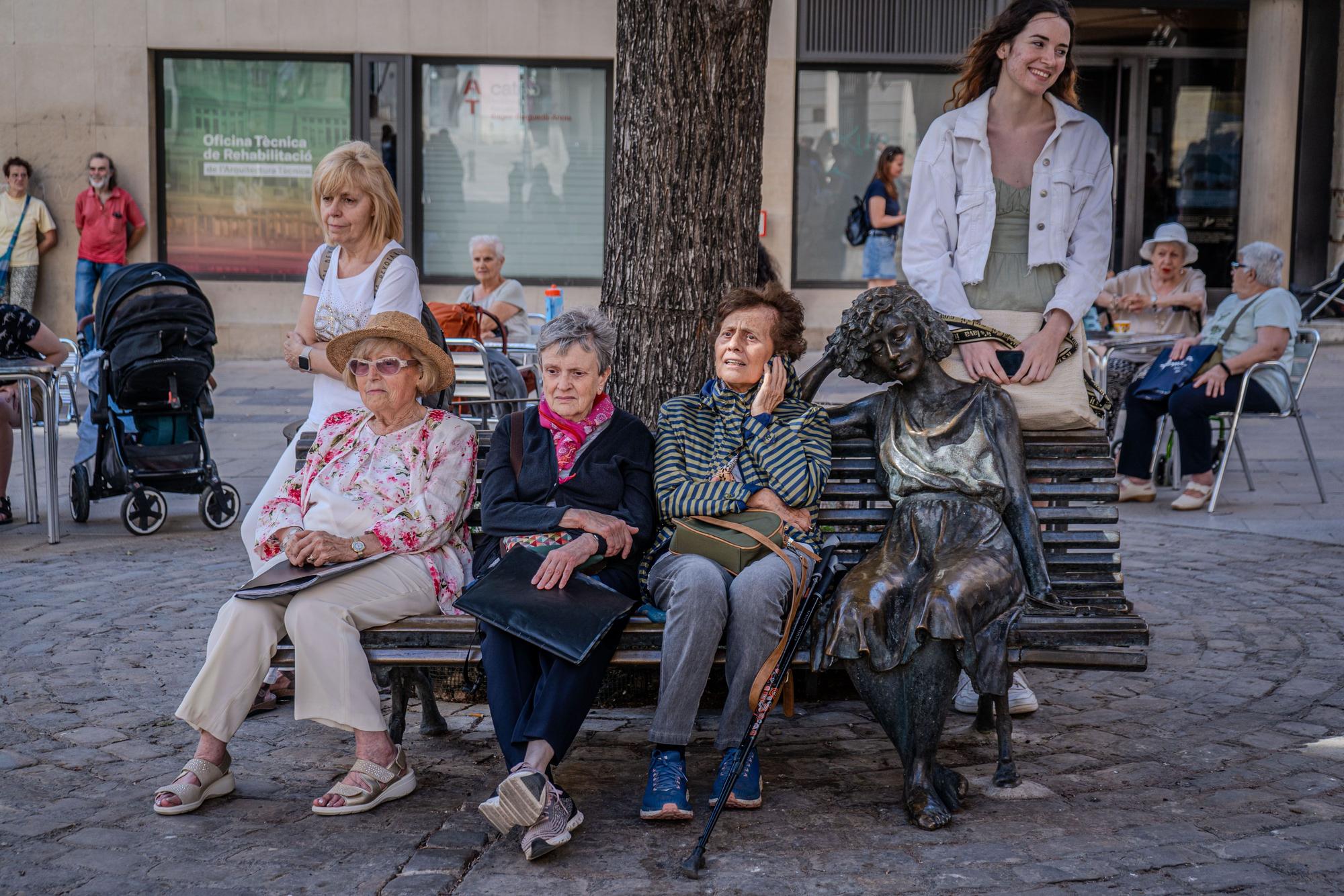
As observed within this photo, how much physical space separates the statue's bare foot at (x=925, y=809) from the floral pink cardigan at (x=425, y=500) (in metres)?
→ 1.44

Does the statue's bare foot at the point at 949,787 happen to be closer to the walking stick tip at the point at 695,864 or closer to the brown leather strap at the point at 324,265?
the walking stick tip at the point at 695,864

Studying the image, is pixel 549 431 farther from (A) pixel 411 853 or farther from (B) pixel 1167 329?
(B) pixel 1167 329

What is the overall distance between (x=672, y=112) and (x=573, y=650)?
2188mm

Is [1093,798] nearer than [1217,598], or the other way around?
[1093,798]

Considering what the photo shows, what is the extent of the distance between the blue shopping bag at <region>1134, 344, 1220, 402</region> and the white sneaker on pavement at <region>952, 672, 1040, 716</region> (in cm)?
424

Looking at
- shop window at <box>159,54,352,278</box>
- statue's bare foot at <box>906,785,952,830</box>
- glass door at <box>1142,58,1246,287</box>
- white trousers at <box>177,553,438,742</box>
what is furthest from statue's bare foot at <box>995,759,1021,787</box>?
glass door at <box>1142,58,1246,287</box>

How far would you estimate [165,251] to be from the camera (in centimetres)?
1639

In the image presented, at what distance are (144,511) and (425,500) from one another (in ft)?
13.8

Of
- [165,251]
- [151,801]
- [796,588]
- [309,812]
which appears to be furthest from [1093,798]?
[165,251]

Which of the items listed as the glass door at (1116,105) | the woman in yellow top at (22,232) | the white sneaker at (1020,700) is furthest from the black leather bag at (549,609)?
the glass door at (1116,105)

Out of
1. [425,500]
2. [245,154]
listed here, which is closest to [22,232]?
[245,154]

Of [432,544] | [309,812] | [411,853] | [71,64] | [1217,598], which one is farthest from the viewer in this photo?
[71,64]

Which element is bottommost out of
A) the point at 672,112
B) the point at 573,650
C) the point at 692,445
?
the point at 573,650

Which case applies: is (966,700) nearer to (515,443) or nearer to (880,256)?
(515,443)
